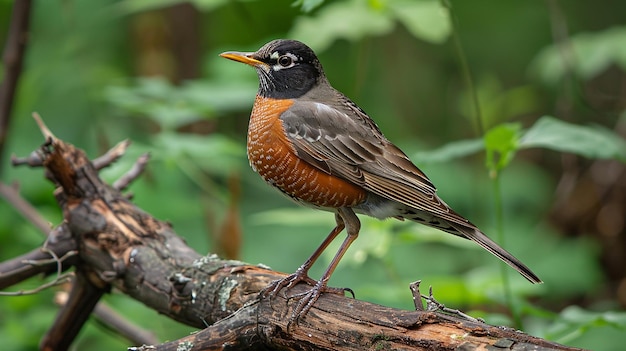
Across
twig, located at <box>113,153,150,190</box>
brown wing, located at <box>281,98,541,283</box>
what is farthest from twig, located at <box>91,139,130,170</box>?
brown wing, located at <box>281,98,541,283</box>

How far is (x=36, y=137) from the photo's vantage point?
7938 millimetres

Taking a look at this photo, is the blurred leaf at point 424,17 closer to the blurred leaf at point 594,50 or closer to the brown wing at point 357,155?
the blurred leaf at point 594,50

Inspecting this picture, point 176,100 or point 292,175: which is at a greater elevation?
point 176,100

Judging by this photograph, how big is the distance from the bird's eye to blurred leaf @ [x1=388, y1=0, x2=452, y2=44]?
51.9 inches

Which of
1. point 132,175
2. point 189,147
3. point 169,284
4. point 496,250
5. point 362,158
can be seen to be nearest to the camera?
point 496,250

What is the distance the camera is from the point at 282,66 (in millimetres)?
4535

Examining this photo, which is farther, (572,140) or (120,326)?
(120,326)

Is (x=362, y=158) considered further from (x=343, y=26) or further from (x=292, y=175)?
(x=343, y=26)

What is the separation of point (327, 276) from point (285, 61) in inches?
54.7

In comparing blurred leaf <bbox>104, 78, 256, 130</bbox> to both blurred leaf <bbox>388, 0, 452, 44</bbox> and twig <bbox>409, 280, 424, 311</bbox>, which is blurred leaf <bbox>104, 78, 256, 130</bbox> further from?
twig <bbox>409, 280, 424, 311</bbox>

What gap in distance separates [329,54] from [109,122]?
112 inches

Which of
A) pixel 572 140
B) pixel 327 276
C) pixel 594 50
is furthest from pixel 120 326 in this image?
pixel 594 50

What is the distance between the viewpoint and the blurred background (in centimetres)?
494

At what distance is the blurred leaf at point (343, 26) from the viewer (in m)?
5.74
